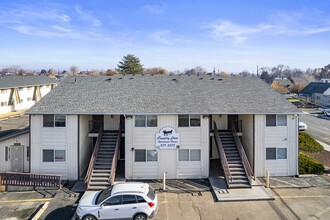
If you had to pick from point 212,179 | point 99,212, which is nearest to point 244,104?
point 212,179

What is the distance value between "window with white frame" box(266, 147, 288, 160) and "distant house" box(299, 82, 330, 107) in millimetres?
55146

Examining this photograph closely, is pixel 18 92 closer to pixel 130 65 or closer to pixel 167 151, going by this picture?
pixel 130 65

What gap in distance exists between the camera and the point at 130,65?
245ft

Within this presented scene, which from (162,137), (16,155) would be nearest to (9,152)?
(16,155)

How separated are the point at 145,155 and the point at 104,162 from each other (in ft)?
9.33

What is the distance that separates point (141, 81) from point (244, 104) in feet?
29.9

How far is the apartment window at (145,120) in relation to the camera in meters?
21.1

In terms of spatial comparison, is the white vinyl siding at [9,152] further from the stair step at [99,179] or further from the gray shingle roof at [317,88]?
the gray shingle roof at [317,88]

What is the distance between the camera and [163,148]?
21.0m

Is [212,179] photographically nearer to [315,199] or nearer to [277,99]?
[315,199]

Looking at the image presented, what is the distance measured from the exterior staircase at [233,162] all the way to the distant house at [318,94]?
56.1 meters

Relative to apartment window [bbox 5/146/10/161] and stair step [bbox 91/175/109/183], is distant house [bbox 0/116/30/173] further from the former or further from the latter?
stair step [bbox 91/175/109/183]

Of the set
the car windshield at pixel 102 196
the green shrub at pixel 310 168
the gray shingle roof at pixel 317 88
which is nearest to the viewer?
the car windshield at pixel 102 196

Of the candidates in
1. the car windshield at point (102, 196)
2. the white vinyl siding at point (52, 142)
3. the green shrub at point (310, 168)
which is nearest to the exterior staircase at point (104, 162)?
the white vinyl siding at point (52, 142)
